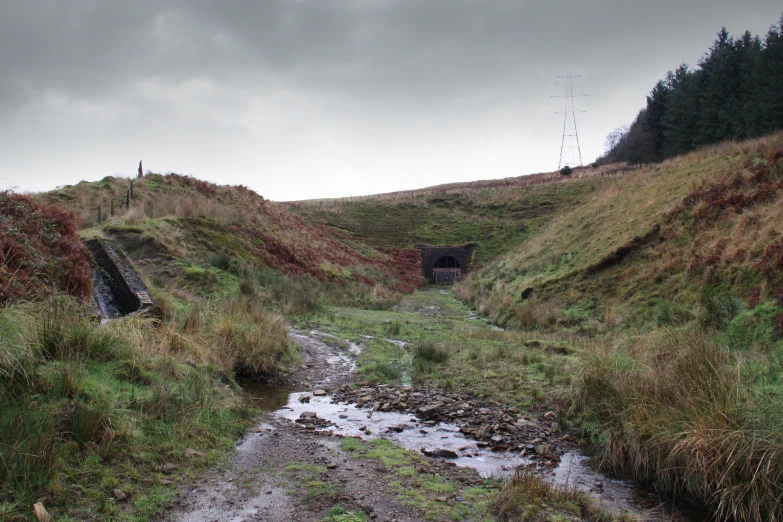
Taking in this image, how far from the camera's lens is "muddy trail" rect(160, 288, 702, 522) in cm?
473

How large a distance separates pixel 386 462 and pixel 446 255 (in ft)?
151

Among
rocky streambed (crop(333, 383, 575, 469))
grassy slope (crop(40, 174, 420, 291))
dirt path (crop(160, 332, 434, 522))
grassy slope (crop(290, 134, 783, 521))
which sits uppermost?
grassy slope (crop(40, 174, 420, 291))

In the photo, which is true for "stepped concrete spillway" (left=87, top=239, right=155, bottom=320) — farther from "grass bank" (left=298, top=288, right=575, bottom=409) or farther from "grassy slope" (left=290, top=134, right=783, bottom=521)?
"grassy slope" (left=290, top=134, right=783, bottom=521)

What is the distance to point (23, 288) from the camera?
21.9 ft

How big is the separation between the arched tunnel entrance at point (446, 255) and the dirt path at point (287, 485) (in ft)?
142

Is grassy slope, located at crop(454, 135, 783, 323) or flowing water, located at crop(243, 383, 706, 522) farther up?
grassy slope, located at crop(454, 135, 783, 323)

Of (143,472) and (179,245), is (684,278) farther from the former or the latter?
(179,245)

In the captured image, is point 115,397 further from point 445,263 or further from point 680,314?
point 445,263

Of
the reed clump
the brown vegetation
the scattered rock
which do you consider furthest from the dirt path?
the brown vegetation

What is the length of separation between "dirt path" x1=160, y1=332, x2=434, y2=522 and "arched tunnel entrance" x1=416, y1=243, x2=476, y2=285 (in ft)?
142

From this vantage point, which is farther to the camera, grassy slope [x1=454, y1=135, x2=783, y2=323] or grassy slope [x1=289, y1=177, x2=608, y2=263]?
grassy slope [x1=289, y1=177, x2=608, y2=263]

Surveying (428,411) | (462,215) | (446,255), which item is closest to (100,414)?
(428,411)

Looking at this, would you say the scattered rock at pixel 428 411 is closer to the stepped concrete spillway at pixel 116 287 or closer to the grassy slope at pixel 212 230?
the stepped concrete spillway at pixel 116 287

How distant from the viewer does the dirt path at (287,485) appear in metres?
4.59
